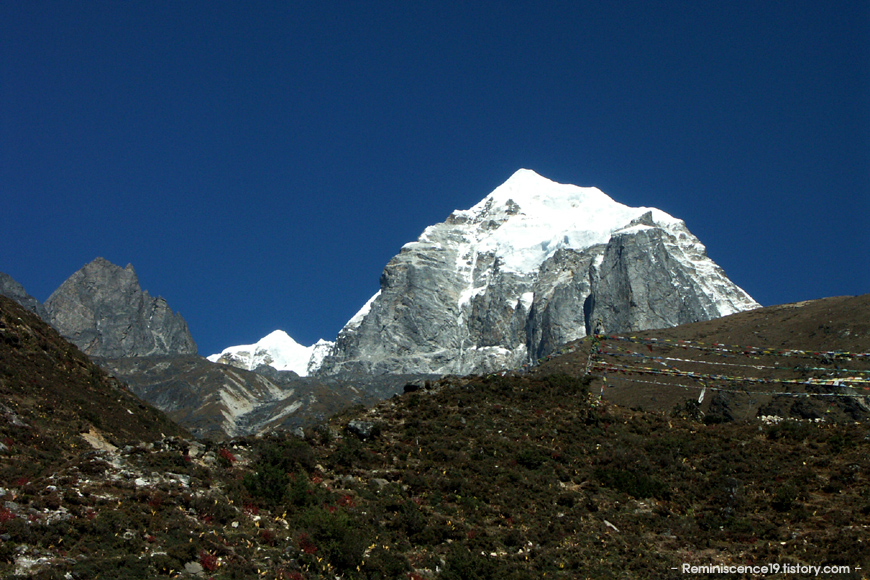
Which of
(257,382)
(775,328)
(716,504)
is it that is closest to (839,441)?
(716,504)

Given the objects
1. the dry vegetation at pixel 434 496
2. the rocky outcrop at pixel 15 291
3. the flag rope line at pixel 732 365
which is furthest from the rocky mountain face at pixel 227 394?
the dry vegetation at pixel 434 496

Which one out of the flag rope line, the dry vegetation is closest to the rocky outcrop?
the flag rope line

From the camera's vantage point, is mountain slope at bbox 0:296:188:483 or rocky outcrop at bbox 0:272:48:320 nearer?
mountain slope at bbox 0:296:188:483

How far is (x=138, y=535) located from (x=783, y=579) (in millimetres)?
16855

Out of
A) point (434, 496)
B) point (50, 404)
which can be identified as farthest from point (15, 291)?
point (434, 496)

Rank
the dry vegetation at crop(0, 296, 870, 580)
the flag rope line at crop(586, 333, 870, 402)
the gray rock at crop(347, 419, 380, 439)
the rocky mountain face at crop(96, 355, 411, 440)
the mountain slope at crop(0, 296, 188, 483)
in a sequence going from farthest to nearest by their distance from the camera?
the rocky mountain face at crop(96, 355, 411, 440), the flag rope line at crop(586, 333, 870, 402), the gray rock at crop(347, 419, 380, 439), the mountain slope at crop(0, 296, 188, 483), the dry vegetation at crop(0, 296, 870, 580)

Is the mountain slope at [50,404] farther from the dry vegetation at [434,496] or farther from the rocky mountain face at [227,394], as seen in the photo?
the rocky mountain face at [227,394]

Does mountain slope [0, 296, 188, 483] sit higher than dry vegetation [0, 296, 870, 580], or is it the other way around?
mountain slope [0, 296, 188, 483]

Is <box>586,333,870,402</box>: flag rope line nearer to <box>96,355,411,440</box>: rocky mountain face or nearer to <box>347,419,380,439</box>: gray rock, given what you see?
<box>347,419,380,439</box>: gray rock

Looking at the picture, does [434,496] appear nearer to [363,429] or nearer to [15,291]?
[363,429]

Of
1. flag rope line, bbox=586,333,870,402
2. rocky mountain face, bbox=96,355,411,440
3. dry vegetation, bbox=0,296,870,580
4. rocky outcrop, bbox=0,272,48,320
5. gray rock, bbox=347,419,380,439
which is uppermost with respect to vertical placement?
rocky outcrop, bbox=0,272,48,320

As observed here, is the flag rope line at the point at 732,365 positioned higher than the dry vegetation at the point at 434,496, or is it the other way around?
the flag rope line at the point at 732,365

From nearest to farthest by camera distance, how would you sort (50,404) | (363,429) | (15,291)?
(363,429) < (50,404) < (15,291)

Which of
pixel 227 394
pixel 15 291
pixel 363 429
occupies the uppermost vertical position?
pixel 15 291
